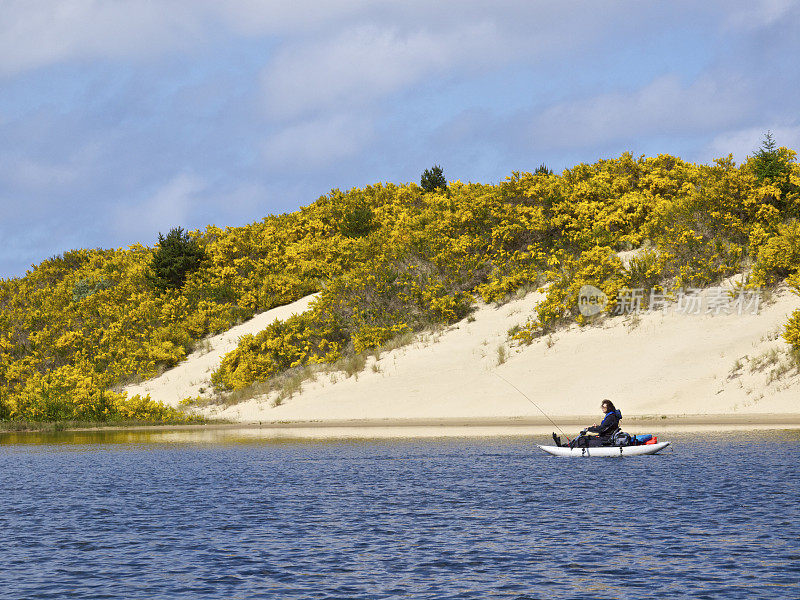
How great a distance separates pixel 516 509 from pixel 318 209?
52798 millimetres

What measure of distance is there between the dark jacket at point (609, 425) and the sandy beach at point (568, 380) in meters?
7.45

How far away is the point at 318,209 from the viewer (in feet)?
234

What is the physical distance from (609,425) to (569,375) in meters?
14.1

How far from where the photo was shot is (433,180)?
74.6 m

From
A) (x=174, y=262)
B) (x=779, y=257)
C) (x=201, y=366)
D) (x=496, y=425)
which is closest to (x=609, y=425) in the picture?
(x=496, y=425)

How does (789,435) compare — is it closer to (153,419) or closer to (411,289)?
(411,289)

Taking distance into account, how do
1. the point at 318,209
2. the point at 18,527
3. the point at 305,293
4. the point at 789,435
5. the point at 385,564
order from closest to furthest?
the point at 385,564 < the point at 18,527 < the point at 789,435 < the point at 305,293 < the point at 318,209

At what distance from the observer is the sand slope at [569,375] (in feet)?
131

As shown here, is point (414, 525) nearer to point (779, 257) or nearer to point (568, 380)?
point (568, 380)

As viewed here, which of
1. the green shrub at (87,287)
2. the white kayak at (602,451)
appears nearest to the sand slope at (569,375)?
the white kayak at (602,451)

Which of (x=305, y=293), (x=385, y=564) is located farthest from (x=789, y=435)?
(x=305, y=293)

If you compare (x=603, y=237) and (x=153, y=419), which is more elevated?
(x=603, y=237)

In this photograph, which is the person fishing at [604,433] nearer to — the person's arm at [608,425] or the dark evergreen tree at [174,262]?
the person's arm at [608,425]

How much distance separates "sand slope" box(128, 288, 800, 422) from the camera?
39.9 meters
